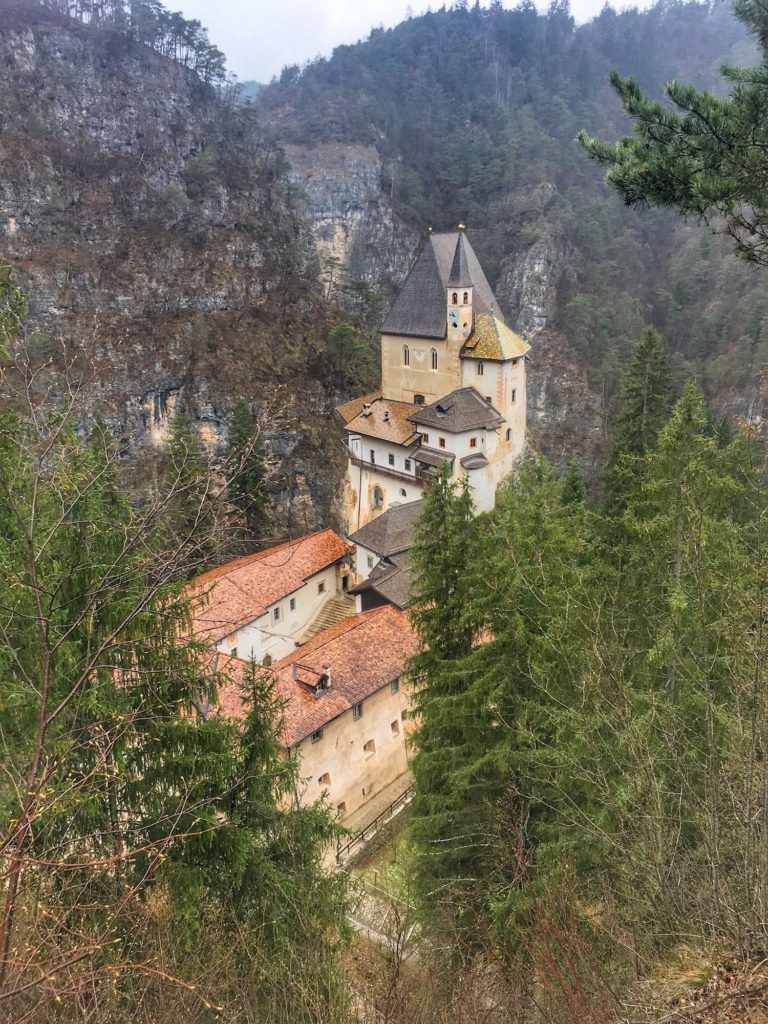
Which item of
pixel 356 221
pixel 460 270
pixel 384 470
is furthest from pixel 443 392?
pixel 356 221

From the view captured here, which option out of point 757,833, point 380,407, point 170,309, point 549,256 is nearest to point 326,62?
point 549,256

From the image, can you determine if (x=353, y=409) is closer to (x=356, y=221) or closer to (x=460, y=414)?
(x=460, y=414)

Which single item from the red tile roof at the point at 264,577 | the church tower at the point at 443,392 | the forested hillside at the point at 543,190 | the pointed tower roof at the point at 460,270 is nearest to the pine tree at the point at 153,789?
the red tile roof at the point at 264,577

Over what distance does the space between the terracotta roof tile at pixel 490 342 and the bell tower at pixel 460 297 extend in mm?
466

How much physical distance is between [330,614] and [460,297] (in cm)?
1703

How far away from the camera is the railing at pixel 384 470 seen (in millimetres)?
34188

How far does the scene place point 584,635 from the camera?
10711 mm

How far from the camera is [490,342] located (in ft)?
110

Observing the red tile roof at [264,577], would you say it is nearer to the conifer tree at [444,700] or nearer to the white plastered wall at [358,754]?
the white plastered wall at [358,754]

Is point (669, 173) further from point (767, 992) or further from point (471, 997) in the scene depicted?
point (471, 997)

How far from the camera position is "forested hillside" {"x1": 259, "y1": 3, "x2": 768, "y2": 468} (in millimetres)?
61406

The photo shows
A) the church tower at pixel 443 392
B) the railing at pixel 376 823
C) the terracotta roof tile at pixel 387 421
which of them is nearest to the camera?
the railing at pixel 376 823

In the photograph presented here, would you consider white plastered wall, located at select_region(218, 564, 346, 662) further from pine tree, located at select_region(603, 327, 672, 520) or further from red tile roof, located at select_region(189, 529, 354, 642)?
pine tree, located at select_region(603, 327, 672, 520)

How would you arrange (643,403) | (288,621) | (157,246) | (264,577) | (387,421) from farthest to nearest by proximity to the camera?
1. (157,246)
2. (387,421)
3. (643,403)
4. (288,621)
5. (264,577)
